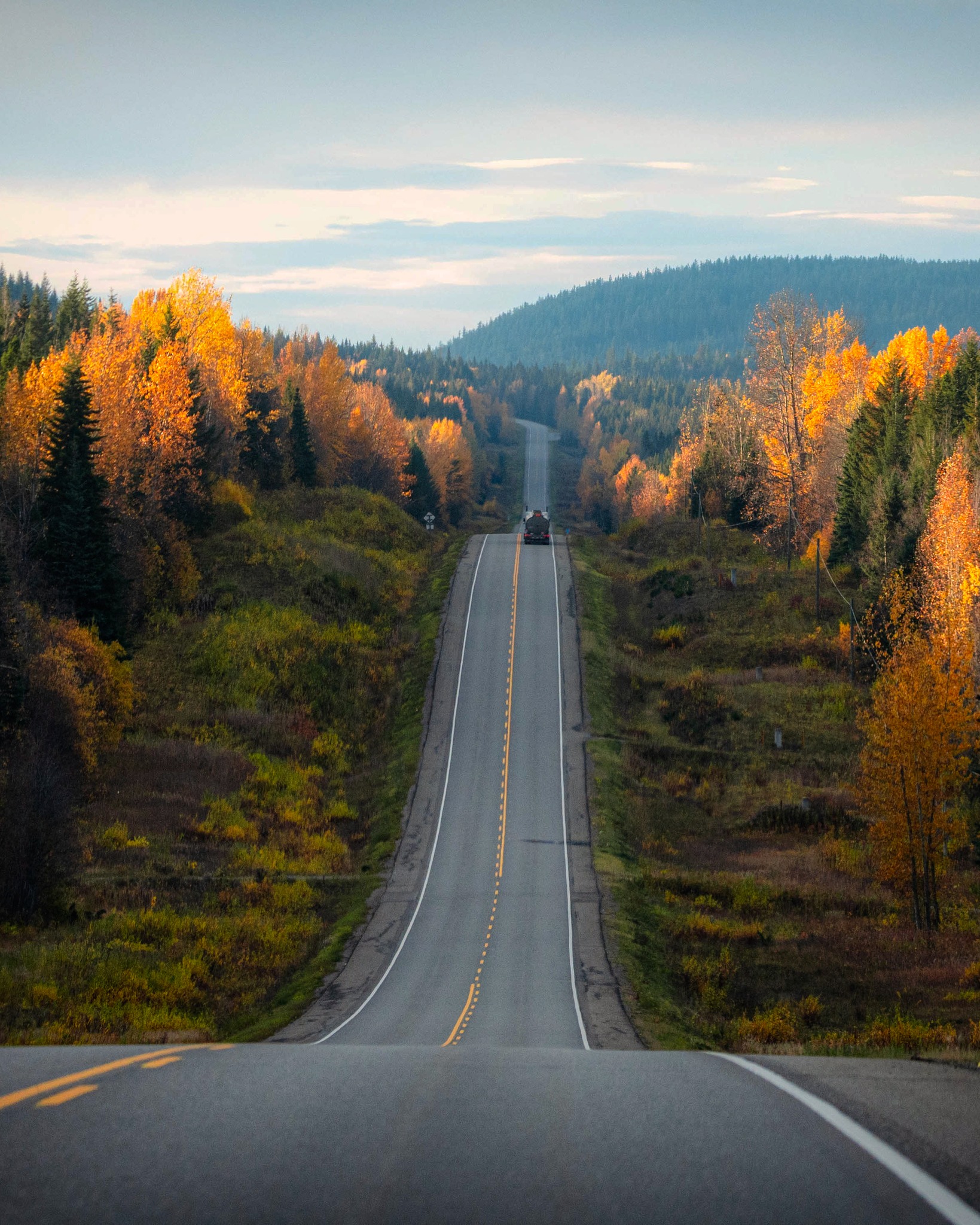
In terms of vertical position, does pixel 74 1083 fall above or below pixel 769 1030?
above

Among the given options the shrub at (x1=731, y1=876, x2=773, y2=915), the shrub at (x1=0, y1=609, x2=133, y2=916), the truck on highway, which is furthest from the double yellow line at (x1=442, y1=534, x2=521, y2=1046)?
the shrub at (x1=0, y1=609, x2=133, y2=916)

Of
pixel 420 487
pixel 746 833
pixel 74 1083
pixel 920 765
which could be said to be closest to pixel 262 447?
pixel 420 487

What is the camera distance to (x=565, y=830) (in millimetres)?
43281

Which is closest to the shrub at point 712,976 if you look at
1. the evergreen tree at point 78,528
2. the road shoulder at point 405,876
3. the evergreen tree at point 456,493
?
the road shoulder at point 405,876

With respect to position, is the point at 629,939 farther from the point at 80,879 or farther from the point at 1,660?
the point at 1,660

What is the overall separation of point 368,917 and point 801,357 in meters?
65.2

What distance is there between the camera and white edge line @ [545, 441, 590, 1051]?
83.1 feet

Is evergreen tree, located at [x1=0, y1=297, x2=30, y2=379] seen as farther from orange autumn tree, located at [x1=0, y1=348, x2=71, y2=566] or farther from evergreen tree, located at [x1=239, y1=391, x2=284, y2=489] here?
orange autumn tree, located at [x1=0, y1=348, x2=71, y2=566]

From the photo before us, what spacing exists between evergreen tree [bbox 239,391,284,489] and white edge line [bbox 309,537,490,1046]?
74.0 feet

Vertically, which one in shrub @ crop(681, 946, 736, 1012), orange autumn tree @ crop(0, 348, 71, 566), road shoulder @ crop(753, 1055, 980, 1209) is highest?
orange autumn tree @ crop(0, 348, 71, 566)

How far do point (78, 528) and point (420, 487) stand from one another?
262 ft

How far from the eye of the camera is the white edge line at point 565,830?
2533cm

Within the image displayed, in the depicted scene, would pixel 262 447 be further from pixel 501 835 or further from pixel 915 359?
pixel 915 359

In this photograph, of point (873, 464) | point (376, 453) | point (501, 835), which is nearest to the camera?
point (501, 835)
